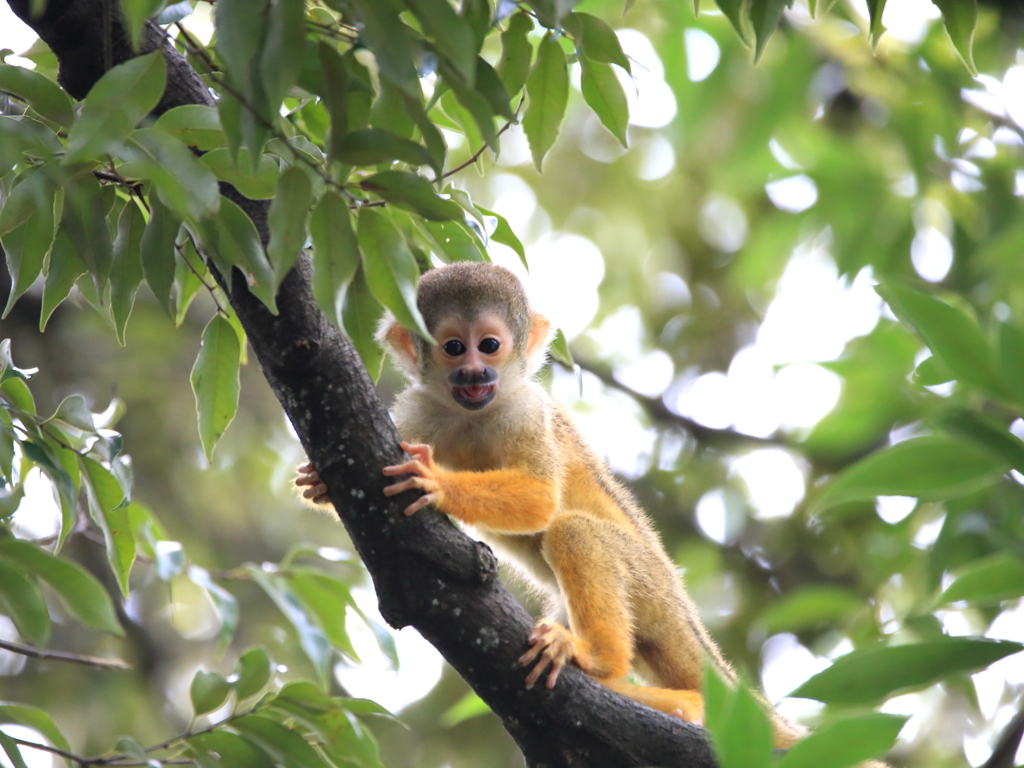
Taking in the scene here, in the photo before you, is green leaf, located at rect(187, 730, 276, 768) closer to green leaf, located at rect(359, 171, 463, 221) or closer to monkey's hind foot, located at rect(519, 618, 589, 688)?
monkey's hind foot, located at rect(519, 618, 589, 688)

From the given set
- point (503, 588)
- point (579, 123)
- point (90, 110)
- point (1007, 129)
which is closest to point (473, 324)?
point (503, 588)

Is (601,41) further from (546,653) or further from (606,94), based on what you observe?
(546,653)

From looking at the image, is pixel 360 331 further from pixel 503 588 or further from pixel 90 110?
pixel 503 588

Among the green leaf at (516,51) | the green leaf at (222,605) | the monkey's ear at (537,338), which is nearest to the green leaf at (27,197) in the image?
the green leaf at (516,51)

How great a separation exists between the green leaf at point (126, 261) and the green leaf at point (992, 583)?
1.69 m

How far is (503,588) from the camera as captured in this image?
7.91 feet

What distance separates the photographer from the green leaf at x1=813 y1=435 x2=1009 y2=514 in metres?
Result: 1.63


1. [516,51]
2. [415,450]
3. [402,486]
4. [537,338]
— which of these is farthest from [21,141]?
[537,338]

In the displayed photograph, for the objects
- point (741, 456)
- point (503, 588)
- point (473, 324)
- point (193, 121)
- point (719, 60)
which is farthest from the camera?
point (741, 456)

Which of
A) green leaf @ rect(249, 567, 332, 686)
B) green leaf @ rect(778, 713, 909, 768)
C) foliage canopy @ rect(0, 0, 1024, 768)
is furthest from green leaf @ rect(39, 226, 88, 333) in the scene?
green leaf @ rect(778, 713, 909, 768)

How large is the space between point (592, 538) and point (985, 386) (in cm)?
171

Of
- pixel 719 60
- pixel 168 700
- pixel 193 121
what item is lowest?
pixel 168 700

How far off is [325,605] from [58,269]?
4.99 feet

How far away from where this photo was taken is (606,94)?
6.92 feet
